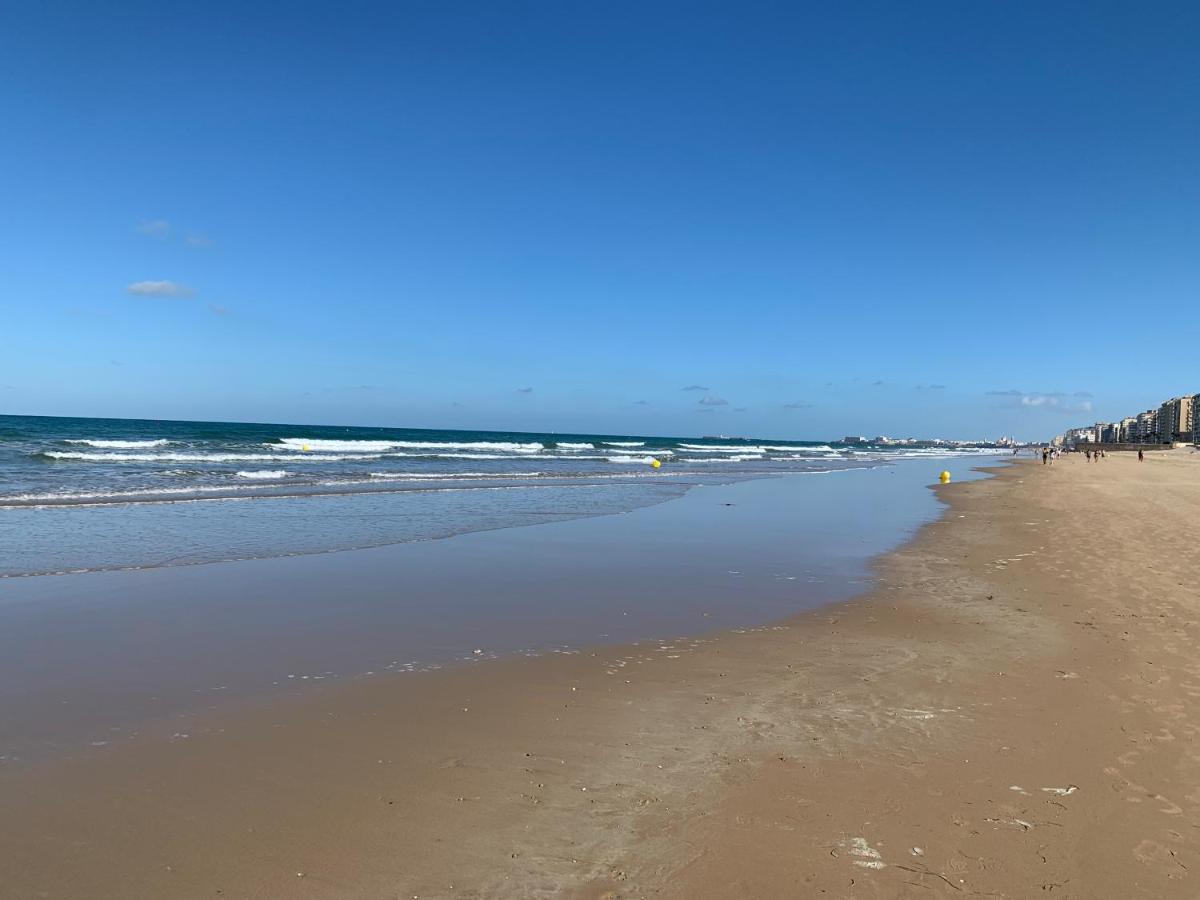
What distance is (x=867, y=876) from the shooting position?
11.0 ft

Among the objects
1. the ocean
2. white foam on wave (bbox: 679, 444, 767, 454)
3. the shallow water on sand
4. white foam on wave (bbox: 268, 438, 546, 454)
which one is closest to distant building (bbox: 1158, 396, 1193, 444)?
white foam on wave (bbox: 679, 444, 767, 454)

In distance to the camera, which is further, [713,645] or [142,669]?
[713,645]

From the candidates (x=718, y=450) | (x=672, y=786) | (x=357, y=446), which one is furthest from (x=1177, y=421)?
(x=672, y=786)

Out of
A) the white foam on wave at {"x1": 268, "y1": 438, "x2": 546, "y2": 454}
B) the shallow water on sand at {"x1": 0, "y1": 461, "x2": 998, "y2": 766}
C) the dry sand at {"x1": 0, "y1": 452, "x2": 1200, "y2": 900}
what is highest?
the white foam on wave at {"x1": 268, "y1": 438, "x2": 546, "y2": 454}

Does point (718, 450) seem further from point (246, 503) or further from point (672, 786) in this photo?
point (672, 786)

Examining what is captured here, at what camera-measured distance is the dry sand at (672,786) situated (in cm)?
334

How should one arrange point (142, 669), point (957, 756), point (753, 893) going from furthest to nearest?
1. point (142, 669)
2. point (957, 756)
3. point (753, 893)

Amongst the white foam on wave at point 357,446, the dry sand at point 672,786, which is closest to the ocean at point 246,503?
the dry sand at point 672,786

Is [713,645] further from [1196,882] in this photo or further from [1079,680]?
[1196,882]

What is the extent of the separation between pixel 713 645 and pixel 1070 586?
617cm

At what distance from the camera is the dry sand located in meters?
3.34

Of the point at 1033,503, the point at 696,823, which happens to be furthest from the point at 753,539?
the point at 1033,503

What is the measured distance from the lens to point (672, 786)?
4.17 meters

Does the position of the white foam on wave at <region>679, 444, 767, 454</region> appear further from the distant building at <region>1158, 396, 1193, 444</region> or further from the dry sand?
the distant building at <region>1158, 396, 1193, 444</region>
